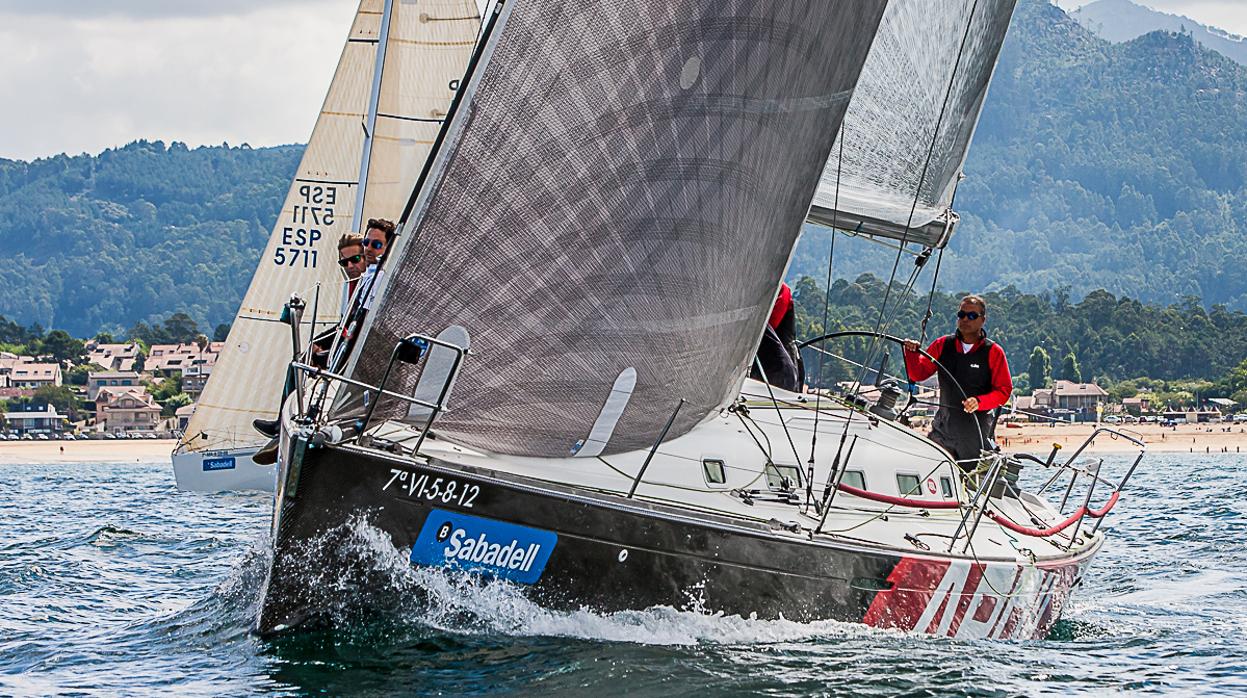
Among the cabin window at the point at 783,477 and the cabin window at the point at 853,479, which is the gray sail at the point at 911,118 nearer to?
the cabin window at the point at 853,479

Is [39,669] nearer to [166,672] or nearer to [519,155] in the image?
[166,672]

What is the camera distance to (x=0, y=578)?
35.4 ft

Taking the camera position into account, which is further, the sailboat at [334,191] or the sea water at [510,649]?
the sailboat at [334,191]

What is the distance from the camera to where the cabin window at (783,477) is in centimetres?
833

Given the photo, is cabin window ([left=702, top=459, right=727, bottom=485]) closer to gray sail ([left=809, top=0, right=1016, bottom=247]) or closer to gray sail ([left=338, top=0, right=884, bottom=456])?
gray sail ([left=338, top=0, right=884, bottom=456])

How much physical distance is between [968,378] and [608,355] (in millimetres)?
3193

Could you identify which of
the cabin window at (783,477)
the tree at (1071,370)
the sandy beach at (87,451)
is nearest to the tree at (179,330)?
the sandy beach at (87,451)

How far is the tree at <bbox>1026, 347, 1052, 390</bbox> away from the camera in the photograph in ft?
281

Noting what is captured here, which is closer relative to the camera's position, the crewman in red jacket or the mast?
the crewman in red jacket

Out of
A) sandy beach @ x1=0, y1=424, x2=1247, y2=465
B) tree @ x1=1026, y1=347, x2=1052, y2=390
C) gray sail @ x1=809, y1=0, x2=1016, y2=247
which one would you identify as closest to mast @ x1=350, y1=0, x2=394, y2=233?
gray sail @ x1=809, y1=0, x2=1016, y2=247

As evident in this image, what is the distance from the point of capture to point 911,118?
10.4 meters

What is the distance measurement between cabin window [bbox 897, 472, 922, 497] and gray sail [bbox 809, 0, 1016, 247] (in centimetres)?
179

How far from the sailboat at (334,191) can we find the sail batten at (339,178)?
0.5 inches

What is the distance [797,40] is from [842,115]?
27.4 inches
